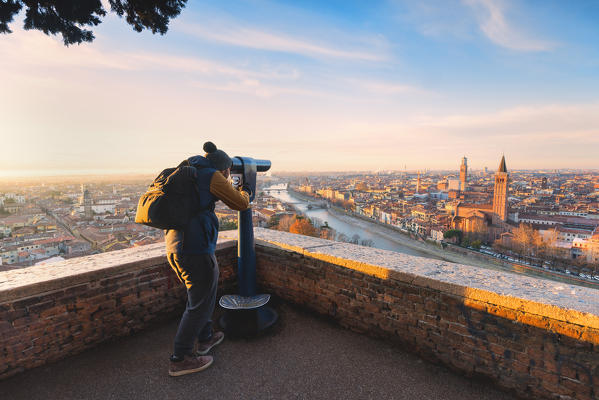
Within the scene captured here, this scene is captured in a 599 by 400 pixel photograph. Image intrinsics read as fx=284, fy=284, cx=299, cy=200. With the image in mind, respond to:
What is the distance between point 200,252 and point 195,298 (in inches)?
10.5

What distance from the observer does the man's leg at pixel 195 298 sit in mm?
1441

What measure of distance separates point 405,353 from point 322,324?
1.82ft

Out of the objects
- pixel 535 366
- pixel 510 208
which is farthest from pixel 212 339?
pixel 510 208

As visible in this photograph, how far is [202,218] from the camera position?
1422 mm

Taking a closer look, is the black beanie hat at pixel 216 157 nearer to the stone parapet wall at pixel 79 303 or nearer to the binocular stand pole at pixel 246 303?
the binocular stand pole at pixel 246 303

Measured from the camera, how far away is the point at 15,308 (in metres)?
1.39

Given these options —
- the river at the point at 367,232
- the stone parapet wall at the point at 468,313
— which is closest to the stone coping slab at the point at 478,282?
the stone parapet wall at the point at 468,313

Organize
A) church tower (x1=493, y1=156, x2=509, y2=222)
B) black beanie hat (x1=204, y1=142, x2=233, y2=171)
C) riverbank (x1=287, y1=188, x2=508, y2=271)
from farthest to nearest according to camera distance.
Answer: church tower (x1=493, y1=156, x2=509, y2=222) < riverbank (x1=287, y1=188, x2=508, y2=271) < black beanie hat (x1=204, y1=142, x2=233, y2=171)

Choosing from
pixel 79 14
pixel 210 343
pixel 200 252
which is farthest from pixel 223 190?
pixel 79 14

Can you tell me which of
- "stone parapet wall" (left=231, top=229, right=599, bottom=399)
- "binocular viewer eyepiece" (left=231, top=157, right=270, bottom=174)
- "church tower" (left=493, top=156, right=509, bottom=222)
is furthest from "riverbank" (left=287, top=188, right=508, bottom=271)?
"binocular viewer eyepiece" (left=231, top=157, right=270, bottom=174)

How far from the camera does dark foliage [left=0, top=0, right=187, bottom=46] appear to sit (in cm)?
174

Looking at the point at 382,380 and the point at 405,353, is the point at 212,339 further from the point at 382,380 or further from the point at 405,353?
the point at 405,353

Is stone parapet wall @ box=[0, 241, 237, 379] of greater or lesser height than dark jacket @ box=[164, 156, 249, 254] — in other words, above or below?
below

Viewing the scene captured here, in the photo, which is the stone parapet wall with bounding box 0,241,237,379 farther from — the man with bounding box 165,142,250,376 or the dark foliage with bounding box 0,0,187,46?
the dark foliage with bounding box 0,0,187,46
